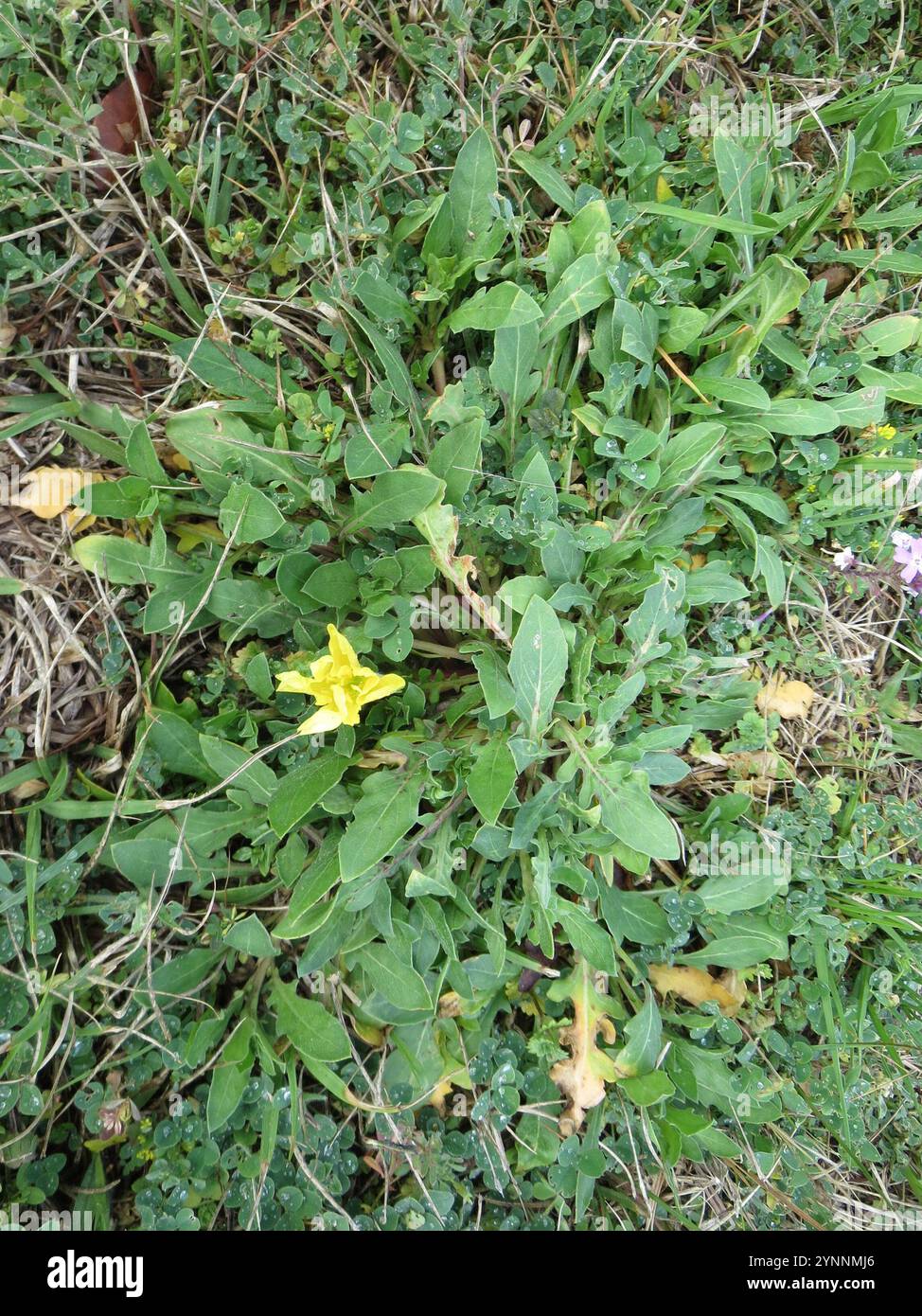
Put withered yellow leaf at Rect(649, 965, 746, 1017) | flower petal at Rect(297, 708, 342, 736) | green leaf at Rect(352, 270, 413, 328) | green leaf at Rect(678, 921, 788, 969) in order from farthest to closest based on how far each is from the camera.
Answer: withered yellow leaf at Rect(649, 965, 746, 1017)
green leaf at Rect(678, 921, 788, 969)
green leaf at Rect(352, 270, 413, 328)
flower petal at Rect(297, 708, 342, 736)

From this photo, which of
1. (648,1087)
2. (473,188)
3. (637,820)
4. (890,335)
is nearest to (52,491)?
(473,188)

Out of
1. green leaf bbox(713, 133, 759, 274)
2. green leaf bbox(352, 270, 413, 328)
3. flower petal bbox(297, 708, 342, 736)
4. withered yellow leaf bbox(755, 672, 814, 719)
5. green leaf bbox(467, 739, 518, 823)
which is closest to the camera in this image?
flower petal bbox(297, 708, 342, 736)

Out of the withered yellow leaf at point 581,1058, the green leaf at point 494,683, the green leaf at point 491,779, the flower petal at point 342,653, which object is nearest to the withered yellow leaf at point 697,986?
the withered yellow leaf at point 581,1058

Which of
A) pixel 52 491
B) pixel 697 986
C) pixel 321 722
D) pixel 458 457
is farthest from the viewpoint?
pixel 697 986

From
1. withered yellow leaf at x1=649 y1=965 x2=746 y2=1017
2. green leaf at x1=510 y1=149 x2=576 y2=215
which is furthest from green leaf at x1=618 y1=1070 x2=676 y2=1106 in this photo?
green leaf at x1=510 y1=149 x2=576 y2=215

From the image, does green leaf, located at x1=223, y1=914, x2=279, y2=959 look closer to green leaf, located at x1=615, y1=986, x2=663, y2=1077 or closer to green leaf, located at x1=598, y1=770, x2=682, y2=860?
green leaf, located at x1=598, y1=770, x2=682, y2=860

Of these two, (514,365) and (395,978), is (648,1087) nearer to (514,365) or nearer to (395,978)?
(395,978)

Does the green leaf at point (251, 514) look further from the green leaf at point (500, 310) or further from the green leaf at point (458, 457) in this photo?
the green leaf at point (500, 310)
